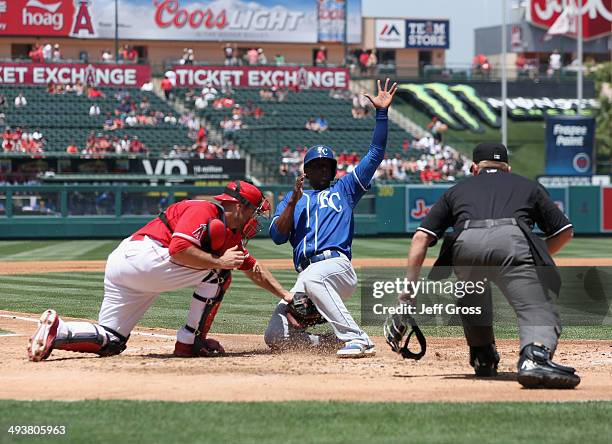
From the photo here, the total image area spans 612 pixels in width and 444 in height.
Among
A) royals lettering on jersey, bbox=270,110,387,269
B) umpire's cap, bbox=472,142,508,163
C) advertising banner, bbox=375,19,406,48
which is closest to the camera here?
umpire's cap, bbox=472,142,508,163

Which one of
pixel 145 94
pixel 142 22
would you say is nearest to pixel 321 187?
pixel 145 94

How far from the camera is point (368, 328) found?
437 inches

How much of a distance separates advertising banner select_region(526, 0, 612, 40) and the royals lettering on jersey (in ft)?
160

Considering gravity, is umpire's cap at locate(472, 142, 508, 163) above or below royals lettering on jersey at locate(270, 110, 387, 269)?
above

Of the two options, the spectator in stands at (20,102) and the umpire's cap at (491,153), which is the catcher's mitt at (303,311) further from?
the spectator in stands at (20,102)

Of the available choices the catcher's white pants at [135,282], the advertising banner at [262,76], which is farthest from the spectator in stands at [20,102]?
the catcher's white pants at [135,282]

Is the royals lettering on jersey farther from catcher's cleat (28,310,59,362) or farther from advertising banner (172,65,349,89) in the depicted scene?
advertising banner (172,65,349,89)

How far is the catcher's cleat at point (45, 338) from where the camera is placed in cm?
789

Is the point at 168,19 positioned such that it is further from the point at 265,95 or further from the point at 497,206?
the point at 497,206

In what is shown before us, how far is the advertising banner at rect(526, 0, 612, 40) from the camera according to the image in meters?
57.7

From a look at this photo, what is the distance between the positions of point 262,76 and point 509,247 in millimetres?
39562

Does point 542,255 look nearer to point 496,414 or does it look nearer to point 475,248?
point 475,248

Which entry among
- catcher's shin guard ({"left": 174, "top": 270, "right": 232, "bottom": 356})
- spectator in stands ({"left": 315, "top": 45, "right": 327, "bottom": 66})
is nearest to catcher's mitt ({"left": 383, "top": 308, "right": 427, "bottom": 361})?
catcher's shin guard ({"left": 174, "top": 270, "right": 232, "bottom": 356})

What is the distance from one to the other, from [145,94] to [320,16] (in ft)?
44.4
